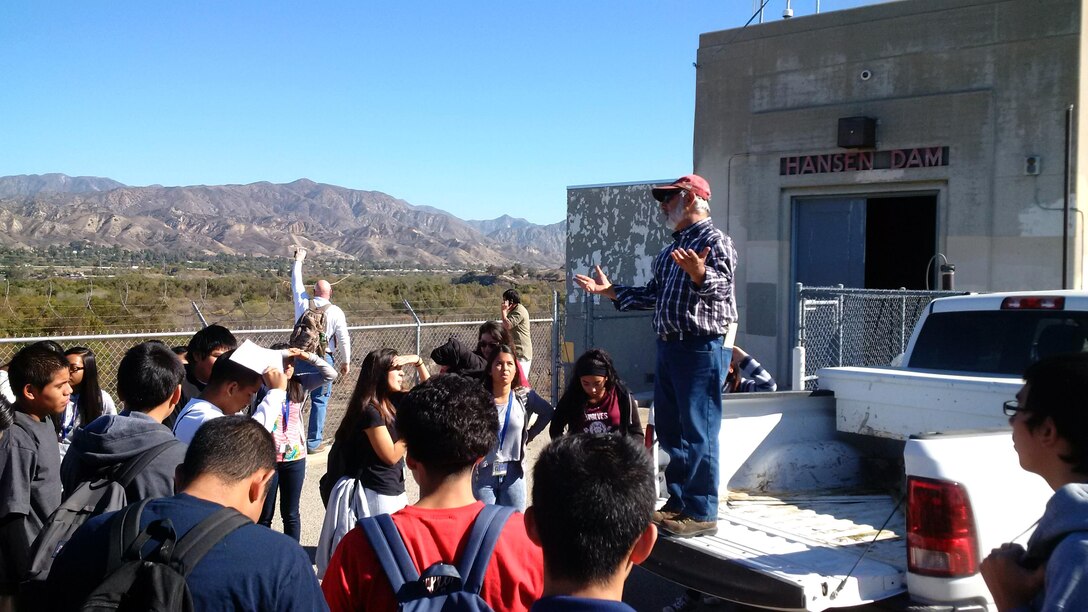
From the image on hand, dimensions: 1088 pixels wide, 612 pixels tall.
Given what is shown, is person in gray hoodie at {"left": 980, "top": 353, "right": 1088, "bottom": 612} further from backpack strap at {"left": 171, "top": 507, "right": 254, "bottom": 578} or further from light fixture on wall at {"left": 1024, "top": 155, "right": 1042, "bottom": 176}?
light fixture on wall at {"left": 1024, "top": 155, "right": 1042, "bottom": 176}

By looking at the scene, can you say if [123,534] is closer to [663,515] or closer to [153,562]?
[153,562]

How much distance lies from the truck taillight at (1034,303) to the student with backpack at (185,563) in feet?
15.5

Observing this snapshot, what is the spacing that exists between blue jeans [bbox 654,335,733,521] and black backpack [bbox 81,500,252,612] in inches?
109

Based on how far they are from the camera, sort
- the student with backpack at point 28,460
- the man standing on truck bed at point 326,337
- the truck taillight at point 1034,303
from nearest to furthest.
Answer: the student with backpack at point 28,460 < the truck taillight at point 1034,303 < the man standing on truck bed at point 326,337

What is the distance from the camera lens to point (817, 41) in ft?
44.4

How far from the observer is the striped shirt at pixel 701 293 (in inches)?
183

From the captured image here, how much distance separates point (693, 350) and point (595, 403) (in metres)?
1.20

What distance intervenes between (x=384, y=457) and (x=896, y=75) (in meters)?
10.7

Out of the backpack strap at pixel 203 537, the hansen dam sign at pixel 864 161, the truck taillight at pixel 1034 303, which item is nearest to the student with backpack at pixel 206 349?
the backpack strap at pixel 203 537

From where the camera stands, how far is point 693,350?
15.5 ft

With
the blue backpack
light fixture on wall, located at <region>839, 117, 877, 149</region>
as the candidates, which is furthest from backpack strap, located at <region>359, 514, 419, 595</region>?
light fixture on wall, located at <region>839, 117, 877, 149</region>

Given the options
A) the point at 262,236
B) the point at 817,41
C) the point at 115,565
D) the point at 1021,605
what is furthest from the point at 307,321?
the point at 262,236

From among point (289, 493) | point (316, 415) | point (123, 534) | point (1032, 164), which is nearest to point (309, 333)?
point (316, 415)

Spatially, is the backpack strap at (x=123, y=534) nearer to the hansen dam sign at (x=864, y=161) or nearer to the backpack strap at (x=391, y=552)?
the backpack strap at (x=391, y=552)
